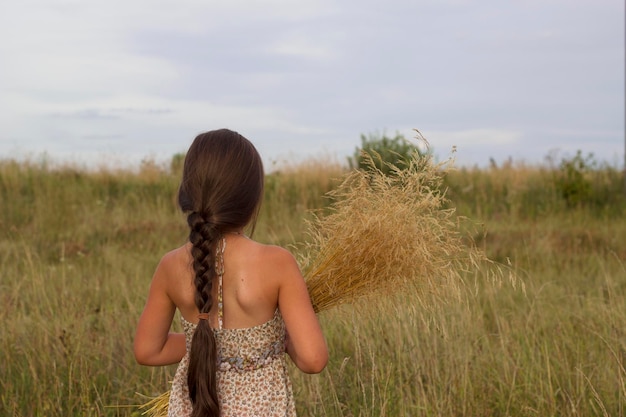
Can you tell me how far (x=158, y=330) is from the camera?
8.24 feet

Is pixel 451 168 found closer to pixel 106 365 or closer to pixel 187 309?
pixel 187 309

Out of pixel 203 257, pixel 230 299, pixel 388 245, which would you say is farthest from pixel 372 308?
pixel 203 257

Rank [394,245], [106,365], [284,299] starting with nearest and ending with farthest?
[284,299], [394,245], [106,365]

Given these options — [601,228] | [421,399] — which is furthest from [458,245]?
[601,228]

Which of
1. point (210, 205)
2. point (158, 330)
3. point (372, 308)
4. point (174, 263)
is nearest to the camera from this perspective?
point (210, 205)

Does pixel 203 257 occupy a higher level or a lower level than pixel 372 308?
higher

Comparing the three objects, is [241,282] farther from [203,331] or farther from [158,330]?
[158,330]

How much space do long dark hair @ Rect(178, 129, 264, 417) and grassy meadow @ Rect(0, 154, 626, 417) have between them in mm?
603

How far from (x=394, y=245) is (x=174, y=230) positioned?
30.3 feet

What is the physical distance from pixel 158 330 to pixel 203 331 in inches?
11.4

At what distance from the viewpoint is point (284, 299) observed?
229 cm

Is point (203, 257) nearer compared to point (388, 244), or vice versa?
point (203, 257)

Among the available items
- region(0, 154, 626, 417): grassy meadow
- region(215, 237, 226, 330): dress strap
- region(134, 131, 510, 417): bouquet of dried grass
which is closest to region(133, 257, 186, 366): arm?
region(215, 237, 226, 330): dress strap

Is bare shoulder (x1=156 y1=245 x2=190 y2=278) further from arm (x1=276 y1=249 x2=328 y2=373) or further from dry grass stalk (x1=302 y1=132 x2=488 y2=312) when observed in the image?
dry grass stalk (x1=302 y1=132 x2=488 y2=312)
